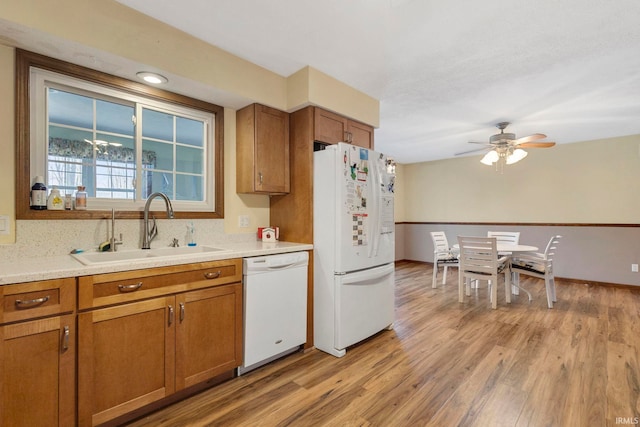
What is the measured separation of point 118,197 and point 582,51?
362 centimetres

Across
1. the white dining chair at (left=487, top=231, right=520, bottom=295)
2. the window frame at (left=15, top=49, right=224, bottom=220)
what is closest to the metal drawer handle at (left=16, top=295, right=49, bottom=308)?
the window frame at (left=15, top=49, right=224, bottom=220)

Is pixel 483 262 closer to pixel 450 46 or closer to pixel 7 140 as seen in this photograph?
pixel 450 46

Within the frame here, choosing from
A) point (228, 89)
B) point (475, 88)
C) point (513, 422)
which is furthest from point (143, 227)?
point (475, 88)

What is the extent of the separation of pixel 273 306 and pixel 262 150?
1290mm

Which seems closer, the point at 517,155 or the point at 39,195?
the point at 39,195

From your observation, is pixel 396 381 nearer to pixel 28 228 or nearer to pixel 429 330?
pixel 429 330

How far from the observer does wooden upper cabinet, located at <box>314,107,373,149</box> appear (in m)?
2.61

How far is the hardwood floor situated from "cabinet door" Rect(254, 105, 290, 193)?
57.3 inches

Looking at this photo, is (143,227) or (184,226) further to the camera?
(184,226)

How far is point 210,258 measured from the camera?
1883 millimetres

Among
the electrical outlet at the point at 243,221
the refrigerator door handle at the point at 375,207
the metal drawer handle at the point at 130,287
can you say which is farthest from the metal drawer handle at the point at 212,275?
the refrigerator door handle at the point at 375,207

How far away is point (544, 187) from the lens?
5180 millimetres

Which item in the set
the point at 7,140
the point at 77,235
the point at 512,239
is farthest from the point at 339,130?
the point at 512,239

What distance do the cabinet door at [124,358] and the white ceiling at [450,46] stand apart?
1.55m
